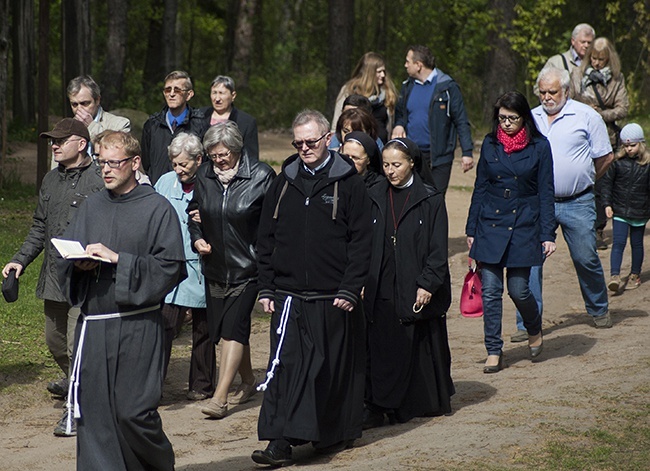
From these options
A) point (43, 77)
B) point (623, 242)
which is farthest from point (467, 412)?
Result: point (43, 77)

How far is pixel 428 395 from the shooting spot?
7.97m

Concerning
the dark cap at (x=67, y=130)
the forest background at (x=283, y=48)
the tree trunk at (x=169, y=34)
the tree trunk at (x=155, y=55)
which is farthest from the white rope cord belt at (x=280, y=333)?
the tree trunk at (x=155, y=55)

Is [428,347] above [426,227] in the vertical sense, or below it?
below

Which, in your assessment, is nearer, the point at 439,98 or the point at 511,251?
the point at 511,251

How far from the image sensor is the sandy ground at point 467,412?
7.04 metres

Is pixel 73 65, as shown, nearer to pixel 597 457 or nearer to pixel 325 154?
pixel 325 154

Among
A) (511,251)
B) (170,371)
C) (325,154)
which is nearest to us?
(325,154)

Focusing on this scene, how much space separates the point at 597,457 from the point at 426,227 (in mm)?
1974

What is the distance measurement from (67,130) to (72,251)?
2074 millimetres

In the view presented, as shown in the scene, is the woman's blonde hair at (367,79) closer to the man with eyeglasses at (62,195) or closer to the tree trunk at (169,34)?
the man with eyeglasses at (62,195)

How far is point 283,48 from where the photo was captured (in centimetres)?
3384

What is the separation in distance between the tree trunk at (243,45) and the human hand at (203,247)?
23.2m

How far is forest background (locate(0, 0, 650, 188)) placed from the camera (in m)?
24.1

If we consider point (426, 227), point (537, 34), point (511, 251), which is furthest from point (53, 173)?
point (537, 34)
